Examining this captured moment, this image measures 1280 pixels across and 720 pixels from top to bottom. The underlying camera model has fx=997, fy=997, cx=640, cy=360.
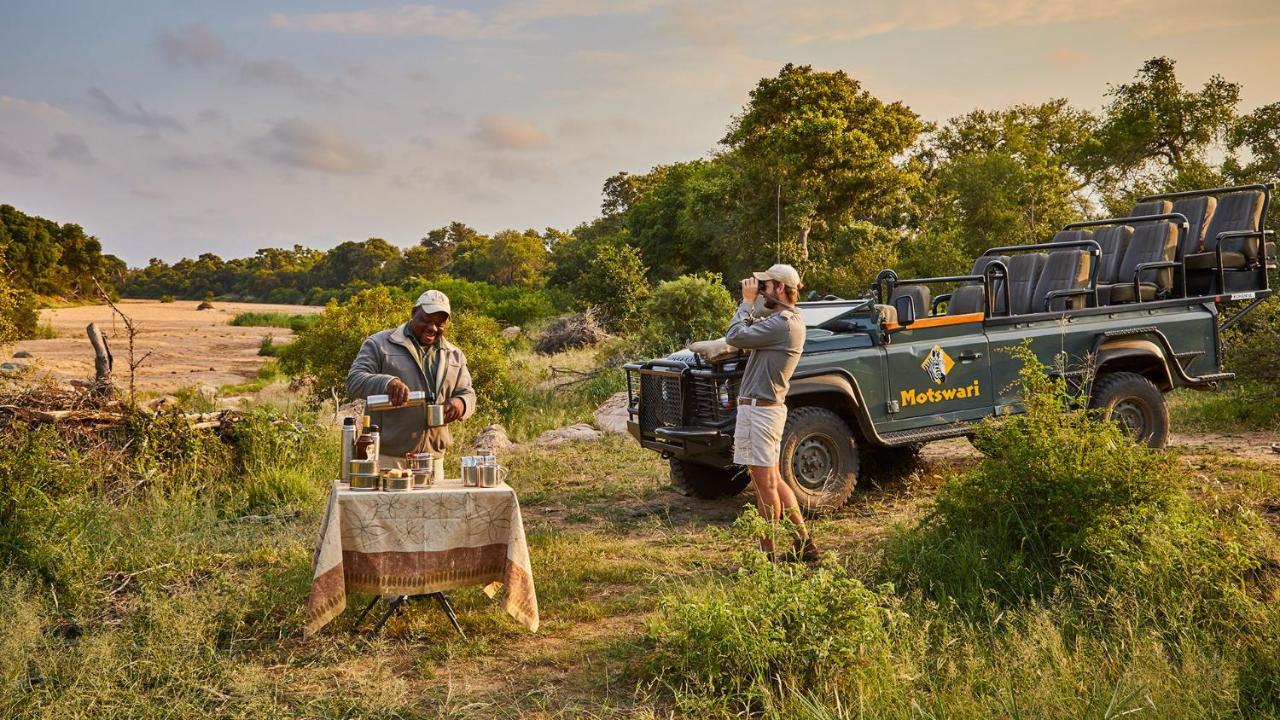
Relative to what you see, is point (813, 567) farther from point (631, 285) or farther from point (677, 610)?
point (631, 285)

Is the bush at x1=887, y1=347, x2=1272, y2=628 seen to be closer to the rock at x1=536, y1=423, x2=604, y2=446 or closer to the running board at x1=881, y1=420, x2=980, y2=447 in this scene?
the running board at x1=881, y1=420, x2=980, y2=447

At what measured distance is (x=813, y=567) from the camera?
6.72 m

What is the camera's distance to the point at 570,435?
13.5 m

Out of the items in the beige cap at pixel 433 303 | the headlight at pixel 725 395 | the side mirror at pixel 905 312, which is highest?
the beige cap at pixel 433 303

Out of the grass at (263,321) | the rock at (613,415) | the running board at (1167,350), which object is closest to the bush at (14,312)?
the rock at (613,415)

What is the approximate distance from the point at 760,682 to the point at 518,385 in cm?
1239

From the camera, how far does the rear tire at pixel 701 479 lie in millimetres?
9258

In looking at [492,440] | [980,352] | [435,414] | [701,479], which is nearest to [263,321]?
[492,440]

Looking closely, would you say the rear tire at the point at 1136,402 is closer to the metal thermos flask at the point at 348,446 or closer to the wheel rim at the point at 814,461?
the wheel rim at the point at 814,461

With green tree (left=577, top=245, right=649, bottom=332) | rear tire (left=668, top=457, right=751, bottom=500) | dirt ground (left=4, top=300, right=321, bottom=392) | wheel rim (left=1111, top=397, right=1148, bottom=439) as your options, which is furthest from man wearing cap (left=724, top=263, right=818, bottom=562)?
green tree (left=577, top=245, right=649, bottom=332)

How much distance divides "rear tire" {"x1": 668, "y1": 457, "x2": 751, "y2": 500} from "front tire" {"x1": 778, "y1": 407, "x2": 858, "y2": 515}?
1.18 metres

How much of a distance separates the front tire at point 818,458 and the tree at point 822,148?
19.9m

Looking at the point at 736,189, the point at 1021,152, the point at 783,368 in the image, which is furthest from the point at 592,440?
the point at 1021,152

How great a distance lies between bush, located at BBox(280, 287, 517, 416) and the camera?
49.1 ft
